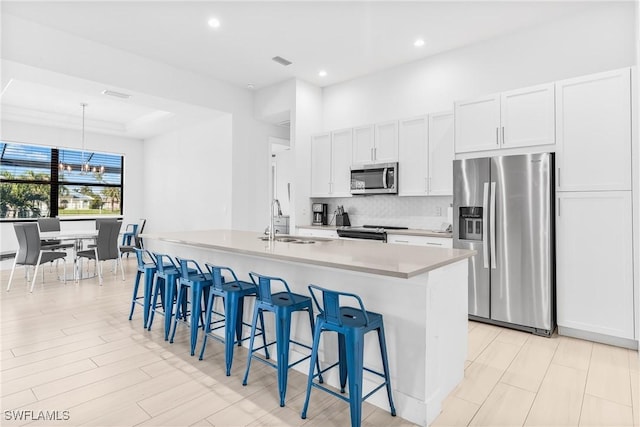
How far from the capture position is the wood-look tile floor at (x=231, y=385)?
1967 millimetres

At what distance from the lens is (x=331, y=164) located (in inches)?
210

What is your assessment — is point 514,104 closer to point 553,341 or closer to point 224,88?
point 553,341

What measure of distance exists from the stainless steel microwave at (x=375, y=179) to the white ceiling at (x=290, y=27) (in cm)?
148

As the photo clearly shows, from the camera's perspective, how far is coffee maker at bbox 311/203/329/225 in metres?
5.57

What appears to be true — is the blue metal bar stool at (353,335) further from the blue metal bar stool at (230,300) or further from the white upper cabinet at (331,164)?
the white upper cabinet at (331,164)

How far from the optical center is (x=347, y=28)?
3896 millimetres

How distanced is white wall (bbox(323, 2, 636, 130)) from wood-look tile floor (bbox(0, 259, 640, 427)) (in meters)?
2.79

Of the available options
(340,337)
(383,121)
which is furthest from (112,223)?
(340,337)

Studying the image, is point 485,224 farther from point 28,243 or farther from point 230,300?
point 28,243

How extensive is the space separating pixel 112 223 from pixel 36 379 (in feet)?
12.2

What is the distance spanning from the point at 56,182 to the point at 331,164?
243 inches

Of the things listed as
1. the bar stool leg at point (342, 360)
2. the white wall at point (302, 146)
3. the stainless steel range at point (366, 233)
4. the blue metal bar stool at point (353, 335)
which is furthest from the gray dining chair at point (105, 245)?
the blue metal bar stool at point (353, 335)

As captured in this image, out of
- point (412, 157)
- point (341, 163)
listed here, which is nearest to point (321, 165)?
point (341, 163)

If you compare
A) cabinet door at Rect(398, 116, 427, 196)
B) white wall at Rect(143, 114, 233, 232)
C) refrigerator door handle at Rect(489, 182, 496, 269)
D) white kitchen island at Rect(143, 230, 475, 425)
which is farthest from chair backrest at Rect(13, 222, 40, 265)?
refrigerator door handle at Rect(489, 182, 496, 269)
